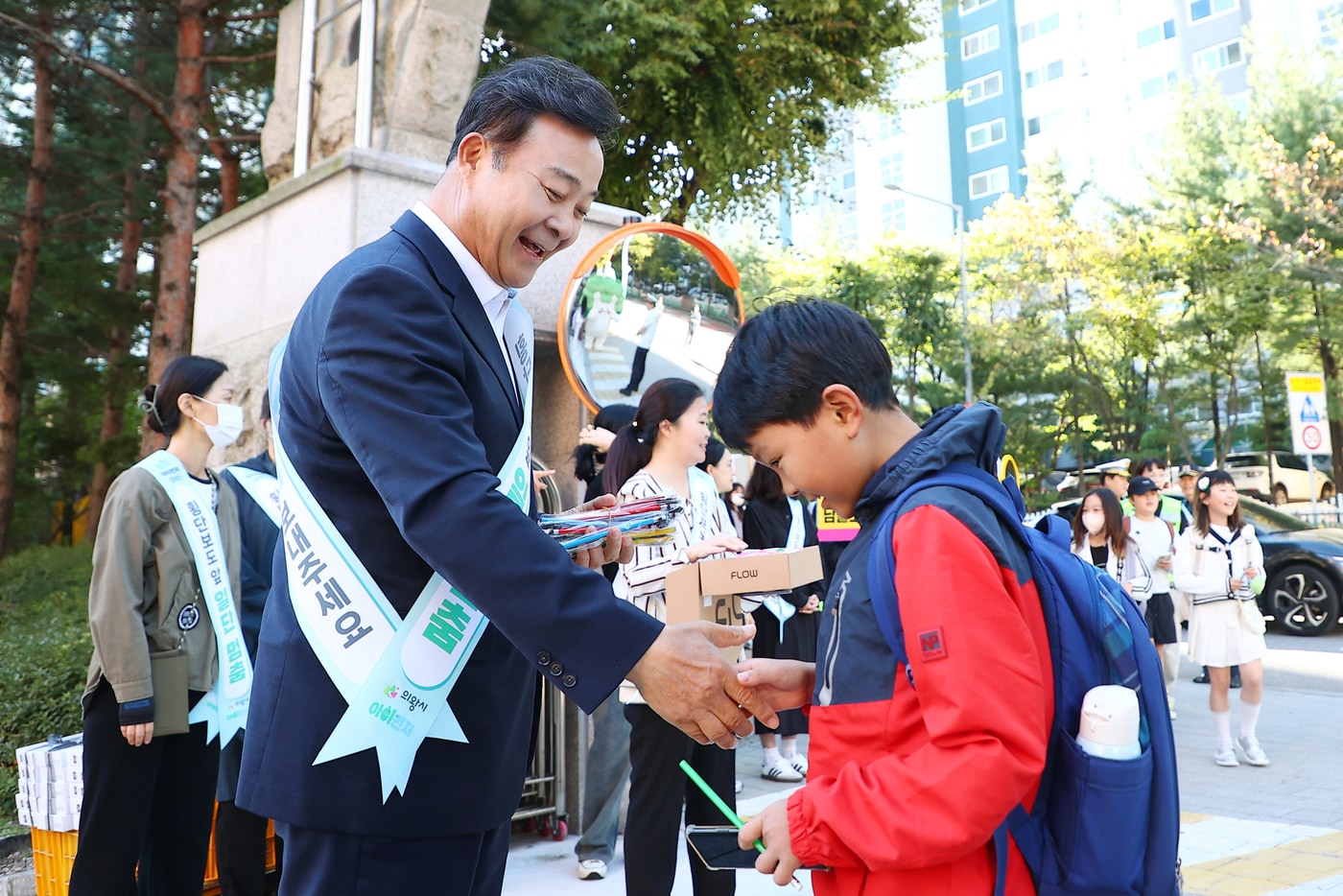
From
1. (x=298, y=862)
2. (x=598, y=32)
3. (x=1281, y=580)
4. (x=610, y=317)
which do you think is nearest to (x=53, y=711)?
(x=610, y=317)

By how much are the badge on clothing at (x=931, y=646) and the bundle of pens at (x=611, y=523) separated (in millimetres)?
740

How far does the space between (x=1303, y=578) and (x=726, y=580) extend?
11892 millimetres

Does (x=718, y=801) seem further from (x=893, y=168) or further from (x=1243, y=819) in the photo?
(x=893, y=168)

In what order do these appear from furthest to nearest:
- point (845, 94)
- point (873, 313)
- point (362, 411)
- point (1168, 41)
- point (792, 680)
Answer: point (1168, 41) < point (873, 313) < point (845, 94) < point (792, 680) < point (362, 411)

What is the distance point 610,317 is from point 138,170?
974 centimetres

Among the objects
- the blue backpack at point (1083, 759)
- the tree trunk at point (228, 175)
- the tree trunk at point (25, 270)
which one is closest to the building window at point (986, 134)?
the tree trunk at point (228, 175)

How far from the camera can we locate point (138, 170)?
42.5ft

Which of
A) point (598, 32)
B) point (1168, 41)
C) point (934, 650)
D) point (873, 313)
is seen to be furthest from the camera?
point (1168, 41)

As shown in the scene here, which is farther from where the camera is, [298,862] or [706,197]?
[706,197]

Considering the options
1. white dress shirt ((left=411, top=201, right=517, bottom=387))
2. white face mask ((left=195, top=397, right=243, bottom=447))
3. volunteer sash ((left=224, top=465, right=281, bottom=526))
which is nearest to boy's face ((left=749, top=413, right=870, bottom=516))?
white dress shirt ((left=411, top=201, right=517, bottom=387))

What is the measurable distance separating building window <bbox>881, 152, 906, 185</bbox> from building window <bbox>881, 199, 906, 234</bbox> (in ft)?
3.47

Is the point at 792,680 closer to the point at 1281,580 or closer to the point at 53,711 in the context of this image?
the point at 53,711

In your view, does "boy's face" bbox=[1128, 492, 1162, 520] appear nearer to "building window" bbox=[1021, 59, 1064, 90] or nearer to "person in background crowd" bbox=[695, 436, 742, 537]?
"person in background crowd" bbox=[695, 436, 742, 537]

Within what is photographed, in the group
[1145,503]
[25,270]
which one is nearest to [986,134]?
[25,270]
